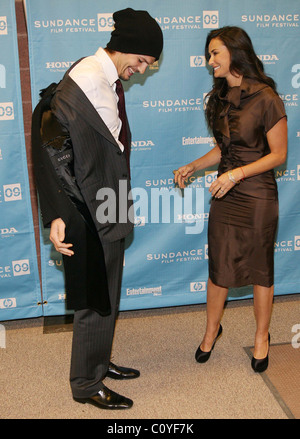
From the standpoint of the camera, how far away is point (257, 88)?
6.52 ft

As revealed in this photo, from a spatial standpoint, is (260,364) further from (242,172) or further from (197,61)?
(197,61)

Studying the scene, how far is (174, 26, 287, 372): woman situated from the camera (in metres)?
1.99

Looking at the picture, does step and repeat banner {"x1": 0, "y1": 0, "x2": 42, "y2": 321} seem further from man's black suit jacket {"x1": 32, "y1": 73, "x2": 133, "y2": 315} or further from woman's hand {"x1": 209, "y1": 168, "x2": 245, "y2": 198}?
woman's hand {"x1": 209, "y1": 168, "x2": 245, "y2": 198}

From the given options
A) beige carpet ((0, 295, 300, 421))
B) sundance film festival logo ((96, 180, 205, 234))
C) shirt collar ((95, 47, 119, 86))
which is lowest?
beige carpet ((0, 295, 300, 421))

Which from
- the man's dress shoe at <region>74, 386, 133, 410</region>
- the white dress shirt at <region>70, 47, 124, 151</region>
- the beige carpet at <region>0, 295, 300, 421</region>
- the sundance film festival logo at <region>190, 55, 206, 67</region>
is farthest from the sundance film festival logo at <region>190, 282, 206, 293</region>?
the white dress shirt at <region>70, 47, 124, 151</region>

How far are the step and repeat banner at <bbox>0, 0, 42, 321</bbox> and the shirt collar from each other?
977 millimetres

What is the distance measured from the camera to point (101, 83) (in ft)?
5.49

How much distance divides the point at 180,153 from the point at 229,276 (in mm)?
899

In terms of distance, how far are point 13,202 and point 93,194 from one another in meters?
1.12

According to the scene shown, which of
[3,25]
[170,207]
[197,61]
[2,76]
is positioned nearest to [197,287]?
[170,207]

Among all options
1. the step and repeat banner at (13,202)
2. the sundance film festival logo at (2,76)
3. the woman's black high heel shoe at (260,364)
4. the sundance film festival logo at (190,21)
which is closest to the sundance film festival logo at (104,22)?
the sundance film festival logo at (190,21)

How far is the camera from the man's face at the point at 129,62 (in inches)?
68.2
